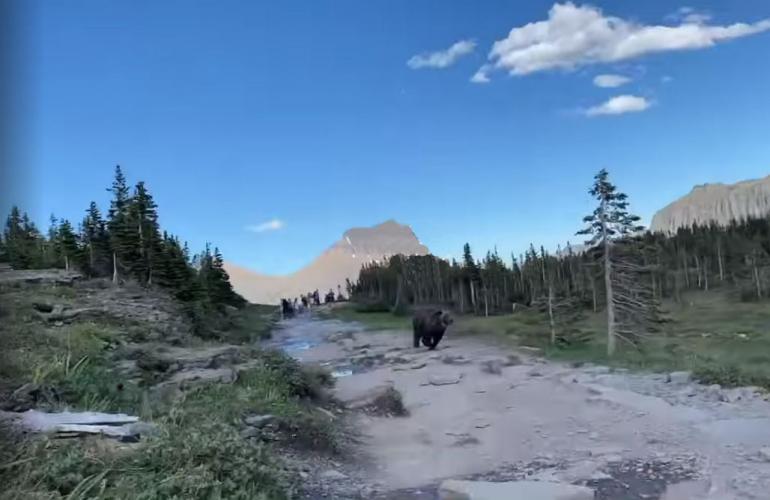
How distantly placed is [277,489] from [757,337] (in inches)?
716

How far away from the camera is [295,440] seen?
28.5ft

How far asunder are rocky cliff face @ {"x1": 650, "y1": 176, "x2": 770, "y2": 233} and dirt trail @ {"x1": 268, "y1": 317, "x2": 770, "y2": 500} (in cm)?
4395

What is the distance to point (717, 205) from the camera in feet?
192

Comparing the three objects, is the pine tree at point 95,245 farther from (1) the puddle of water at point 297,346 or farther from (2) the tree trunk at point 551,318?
(2) the tree trunk at point 551,318

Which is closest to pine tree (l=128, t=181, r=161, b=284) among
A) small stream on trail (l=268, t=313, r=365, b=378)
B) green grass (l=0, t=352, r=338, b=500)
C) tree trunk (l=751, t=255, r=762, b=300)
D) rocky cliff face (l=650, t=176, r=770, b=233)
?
small stream on trail (l=268, t=313, r=365, b=378)

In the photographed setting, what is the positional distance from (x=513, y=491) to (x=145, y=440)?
341cm

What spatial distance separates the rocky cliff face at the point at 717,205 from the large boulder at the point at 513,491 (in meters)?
50.8

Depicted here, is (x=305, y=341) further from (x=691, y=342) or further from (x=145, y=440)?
(x=145, y=440)

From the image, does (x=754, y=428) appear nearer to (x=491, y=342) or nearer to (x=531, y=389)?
(x=531, y=389)

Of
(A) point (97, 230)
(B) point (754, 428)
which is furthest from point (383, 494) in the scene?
(A) point (97, 230)

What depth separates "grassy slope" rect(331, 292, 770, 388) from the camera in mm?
13660

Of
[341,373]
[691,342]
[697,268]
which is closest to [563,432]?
[341,373]

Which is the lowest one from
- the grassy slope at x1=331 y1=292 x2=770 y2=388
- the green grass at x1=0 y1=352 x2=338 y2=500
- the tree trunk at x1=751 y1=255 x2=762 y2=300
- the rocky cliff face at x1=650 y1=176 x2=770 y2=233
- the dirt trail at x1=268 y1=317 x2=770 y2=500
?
the dirt trail at x1=268 y1=317 x2=770 y2=500

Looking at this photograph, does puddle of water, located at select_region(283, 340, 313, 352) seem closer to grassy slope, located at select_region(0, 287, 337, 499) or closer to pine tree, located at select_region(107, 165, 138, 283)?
pine tree, located at select_region(107, 165, 138, 283)
